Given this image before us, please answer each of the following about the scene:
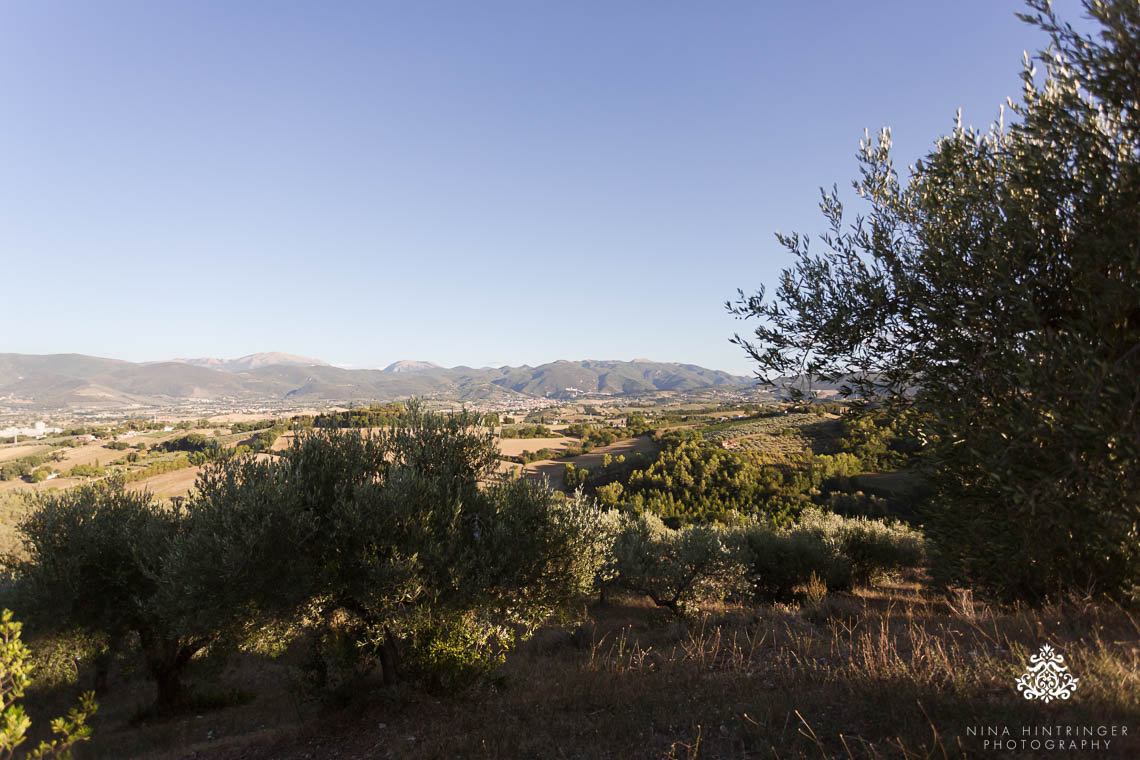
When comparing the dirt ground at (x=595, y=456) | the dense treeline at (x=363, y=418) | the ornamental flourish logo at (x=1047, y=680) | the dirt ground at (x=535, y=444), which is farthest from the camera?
the dirt ground at (x=535, y=444)

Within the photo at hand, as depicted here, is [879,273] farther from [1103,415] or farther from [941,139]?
[1103,415]

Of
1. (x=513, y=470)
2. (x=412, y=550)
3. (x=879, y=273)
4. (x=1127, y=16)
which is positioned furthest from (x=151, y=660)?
(x=1127, y=16)

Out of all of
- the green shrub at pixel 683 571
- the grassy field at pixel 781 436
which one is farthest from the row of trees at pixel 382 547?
the grassy field at pixel 781 436

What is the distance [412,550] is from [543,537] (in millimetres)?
3012

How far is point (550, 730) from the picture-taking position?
873cm

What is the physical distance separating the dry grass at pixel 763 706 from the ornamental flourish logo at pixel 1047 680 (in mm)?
172

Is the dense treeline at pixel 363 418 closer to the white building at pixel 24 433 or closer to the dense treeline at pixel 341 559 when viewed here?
the dense treeline at pixel 341 559

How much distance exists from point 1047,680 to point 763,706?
384 cm

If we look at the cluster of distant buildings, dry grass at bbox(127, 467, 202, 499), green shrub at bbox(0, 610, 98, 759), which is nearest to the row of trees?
green shrub at bbox(0, 610, 98, 759)

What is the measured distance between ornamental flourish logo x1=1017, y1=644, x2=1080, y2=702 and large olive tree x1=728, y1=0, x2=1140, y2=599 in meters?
1.53

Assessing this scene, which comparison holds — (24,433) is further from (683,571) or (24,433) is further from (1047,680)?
(1047,680)

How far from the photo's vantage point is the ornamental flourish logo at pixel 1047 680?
6.19m

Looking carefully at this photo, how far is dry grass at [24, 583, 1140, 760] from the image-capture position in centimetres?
607

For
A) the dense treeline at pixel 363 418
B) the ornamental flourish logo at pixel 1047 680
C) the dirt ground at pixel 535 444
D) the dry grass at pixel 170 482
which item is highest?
the dense treeline at pixel 363 418
